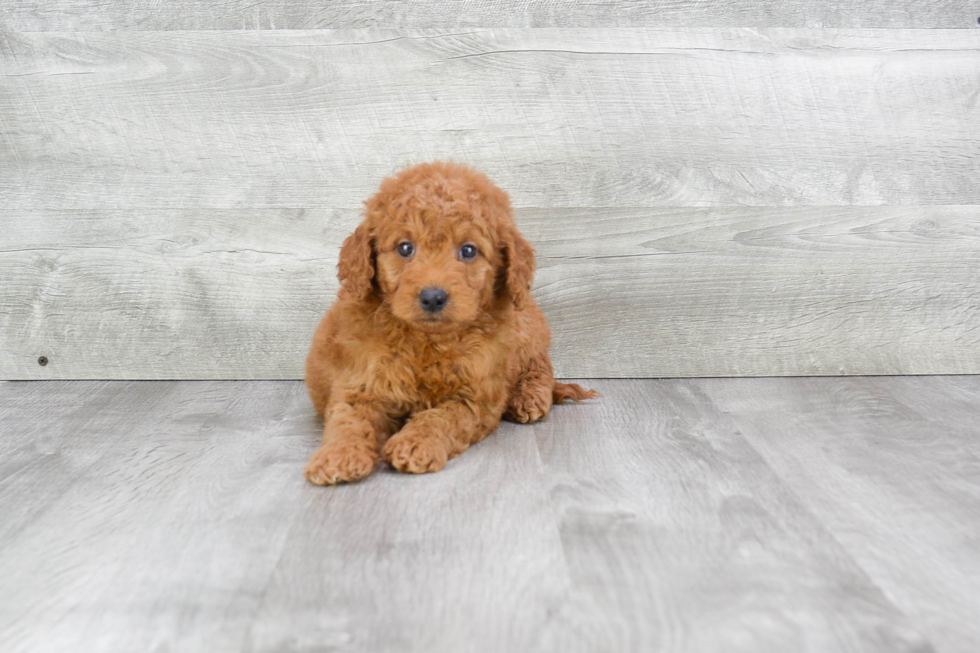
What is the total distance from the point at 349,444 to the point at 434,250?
52cm

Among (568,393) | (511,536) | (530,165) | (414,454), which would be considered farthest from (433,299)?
(530,165)

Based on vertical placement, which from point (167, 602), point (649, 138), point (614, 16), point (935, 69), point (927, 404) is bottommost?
point (927, 404)

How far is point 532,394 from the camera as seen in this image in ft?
8.19

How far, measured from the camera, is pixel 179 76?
2.84 metres

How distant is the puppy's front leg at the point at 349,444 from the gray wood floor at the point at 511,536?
0.14 feet

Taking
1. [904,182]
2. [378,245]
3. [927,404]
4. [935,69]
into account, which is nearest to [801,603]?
[378,245]

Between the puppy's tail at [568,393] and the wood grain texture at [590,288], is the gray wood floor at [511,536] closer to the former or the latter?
the puppy's tail at [568,393]

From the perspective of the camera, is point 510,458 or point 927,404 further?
point 927,404

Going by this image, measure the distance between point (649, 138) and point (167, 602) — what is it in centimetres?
217

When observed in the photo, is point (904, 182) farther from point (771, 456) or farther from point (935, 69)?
point (771, 456)

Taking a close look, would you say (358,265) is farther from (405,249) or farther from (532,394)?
(532,394)

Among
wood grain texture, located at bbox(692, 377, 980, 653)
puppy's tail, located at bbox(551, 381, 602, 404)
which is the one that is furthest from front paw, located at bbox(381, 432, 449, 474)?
wood grain texture, located at bbox(692, 377, 980, 653)

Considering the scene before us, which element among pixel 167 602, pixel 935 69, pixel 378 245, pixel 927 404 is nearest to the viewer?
A: pixel 167 602

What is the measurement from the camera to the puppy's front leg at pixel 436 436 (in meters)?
2.02
